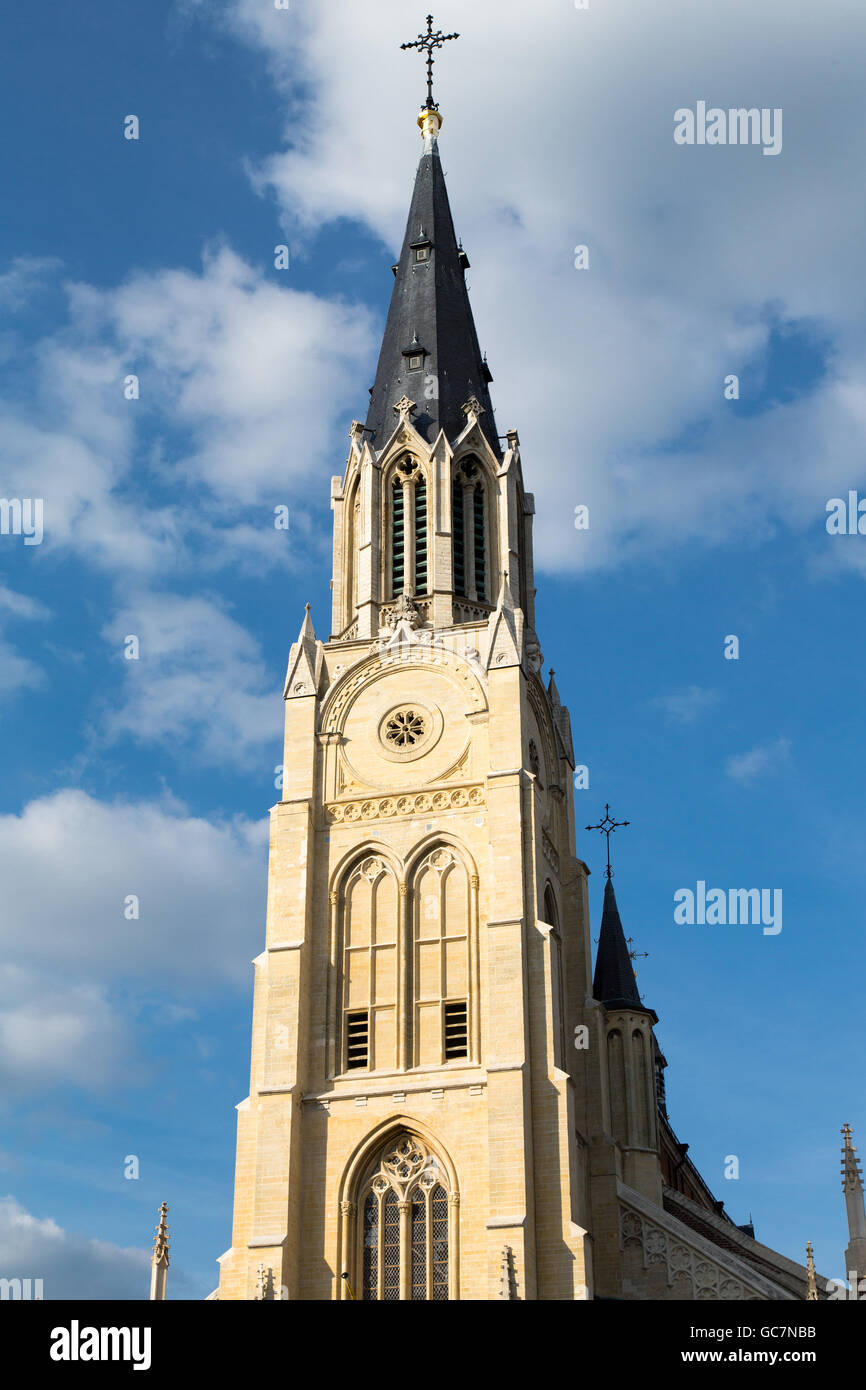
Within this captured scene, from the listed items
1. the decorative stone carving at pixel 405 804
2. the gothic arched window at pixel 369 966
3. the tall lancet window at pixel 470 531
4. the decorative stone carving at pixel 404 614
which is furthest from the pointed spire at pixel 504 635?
the gothic arched window at pixel 369 966

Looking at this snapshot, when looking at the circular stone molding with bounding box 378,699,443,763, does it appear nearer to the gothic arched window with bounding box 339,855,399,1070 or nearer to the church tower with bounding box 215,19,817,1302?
the church tower with bounding box 215,19,817,1302

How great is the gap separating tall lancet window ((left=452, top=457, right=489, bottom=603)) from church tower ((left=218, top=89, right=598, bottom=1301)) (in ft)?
0.27

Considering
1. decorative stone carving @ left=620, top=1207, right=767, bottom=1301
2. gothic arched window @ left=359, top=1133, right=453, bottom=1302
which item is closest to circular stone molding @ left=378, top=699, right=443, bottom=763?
gothic arched window @ left=359, top=1133, right=453, bottom=1302

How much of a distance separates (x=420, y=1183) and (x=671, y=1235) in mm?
7611

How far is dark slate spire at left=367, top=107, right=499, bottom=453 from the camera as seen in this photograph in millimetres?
58188

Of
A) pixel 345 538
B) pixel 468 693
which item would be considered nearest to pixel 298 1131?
pixel 468 693

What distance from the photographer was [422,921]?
47781 mm

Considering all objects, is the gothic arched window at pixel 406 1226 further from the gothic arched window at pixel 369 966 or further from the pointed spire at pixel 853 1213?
the pointed spire at pixel 853 1213

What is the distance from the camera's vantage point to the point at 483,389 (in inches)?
2377

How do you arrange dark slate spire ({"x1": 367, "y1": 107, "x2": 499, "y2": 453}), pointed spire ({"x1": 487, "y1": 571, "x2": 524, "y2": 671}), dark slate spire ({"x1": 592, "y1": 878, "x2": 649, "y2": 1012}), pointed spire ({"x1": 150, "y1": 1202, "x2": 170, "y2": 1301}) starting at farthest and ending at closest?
dark slate spire ({"x1": 592, "y1": 878, "x2": 649, "y2": 1012}), dark slate spire ({"x1": 367, "y1": 107, "x2": 499, "y2": 453}), pointed spire ({"x1": 487, "y1": 571, "x2": 524, "y2": 671}), pointed spire ({"x1": 150, "y1": 1202, "x2": 170, "y2": 1301})

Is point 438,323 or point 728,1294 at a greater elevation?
point 438,323

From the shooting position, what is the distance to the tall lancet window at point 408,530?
2156 inches
